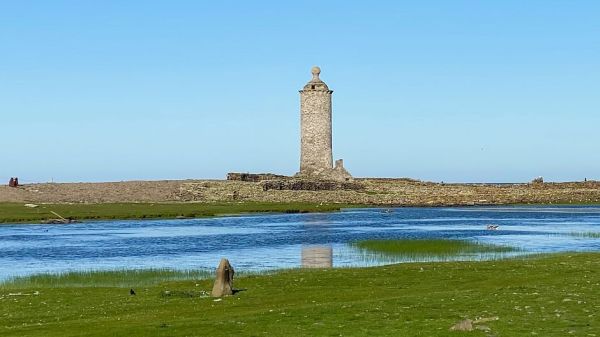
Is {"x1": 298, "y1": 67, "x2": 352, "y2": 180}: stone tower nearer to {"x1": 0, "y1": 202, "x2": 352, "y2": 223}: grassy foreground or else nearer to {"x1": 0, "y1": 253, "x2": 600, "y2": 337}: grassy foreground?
{"x1": 0, "y1": 202, "x2": 352, "y2": 223}: grassy foreground

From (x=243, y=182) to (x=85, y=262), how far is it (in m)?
82.2

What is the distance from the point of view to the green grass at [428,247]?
163ft

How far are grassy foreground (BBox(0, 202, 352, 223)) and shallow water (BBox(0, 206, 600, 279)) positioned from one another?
454 cm

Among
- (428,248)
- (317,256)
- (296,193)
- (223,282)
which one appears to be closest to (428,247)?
(428,248)

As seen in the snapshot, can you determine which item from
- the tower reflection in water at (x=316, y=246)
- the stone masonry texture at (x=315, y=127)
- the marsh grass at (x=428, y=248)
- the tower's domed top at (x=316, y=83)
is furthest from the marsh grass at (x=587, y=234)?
the tower's domed top at (x=316, y=83)

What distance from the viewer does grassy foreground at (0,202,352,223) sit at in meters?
87.1

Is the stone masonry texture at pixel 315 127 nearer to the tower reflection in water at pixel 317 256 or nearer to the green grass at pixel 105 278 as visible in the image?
the tower reflection in water at pixel 317 256

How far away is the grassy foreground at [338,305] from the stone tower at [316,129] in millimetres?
96680

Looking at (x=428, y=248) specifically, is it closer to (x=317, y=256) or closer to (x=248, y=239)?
(x=317, y=256)

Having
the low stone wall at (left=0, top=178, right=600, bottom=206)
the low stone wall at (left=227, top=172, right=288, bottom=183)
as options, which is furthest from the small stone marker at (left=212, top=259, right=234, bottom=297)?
the low stone wall at (left=227, top=172, right=288, bottom=183)

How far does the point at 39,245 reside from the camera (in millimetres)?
57438

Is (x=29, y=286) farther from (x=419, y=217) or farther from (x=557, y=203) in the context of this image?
(x=557, y=203)

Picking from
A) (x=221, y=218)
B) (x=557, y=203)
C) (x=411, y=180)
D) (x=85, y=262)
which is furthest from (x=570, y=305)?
(x=411, y=180)

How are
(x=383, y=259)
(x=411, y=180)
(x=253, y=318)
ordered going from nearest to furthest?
(x=253, y=318), (x=383, y=259), (x=411, y=180)
